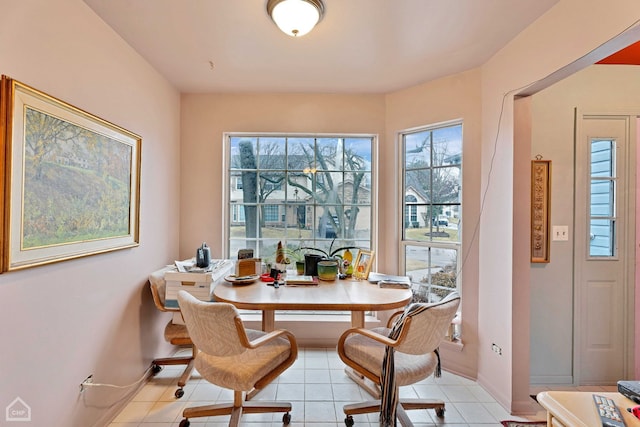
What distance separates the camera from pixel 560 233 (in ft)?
7.04

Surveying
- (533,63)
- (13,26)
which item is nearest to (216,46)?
(13,26)

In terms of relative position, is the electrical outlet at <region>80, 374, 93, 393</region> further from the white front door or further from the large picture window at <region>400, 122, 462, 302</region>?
the white front door

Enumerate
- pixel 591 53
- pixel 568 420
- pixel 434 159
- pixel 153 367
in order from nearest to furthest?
pixel 568 420
pixel 591 53
pixel 153 367
pixel 434 159

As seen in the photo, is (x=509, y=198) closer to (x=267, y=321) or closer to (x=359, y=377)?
(x=359, y=377)

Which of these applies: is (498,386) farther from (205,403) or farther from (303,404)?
(205,403)

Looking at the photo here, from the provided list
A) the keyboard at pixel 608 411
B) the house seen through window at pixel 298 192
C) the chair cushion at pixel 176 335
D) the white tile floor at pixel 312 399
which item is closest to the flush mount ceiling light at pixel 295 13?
the house seen through window at pixel 298 192

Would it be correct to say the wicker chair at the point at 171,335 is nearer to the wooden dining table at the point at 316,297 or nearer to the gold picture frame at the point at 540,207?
the wooden dining table at the point at 316,297

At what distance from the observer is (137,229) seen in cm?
205

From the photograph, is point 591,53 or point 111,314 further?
point 111,314

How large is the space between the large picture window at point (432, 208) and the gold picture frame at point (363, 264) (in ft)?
1.41

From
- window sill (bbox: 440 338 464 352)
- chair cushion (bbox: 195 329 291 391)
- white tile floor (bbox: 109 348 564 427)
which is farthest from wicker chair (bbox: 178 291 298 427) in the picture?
window sill (bbox: 440 338 464 352)

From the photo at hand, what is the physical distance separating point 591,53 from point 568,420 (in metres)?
1.66

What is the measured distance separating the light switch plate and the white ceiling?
140 cm

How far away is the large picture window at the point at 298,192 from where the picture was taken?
9.44ft
